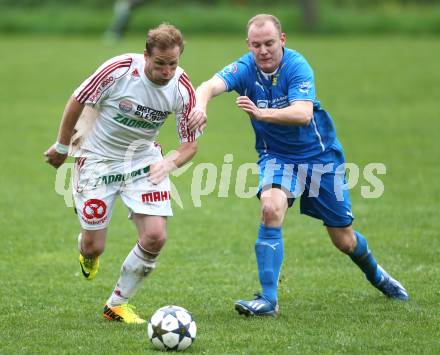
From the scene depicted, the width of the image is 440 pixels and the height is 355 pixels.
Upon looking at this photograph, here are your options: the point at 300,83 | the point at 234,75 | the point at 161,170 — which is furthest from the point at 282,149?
the point at 161,170

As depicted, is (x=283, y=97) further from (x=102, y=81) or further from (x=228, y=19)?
(x=228, y=19)

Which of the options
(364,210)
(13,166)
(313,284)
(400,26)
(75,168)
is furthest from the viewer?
(400,26)

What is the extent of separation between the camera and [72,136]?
6.89 metres

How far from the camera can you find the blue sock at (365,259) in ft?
24.4

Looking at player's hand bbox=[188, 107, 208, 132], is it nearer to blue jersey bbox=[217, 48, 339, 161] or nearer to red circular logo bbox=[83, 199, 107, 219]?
blue jersey bbox=[217, 48, 339, 161]

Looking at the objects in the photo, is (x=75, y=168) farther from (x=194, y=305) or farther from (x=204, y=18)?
(x=204, y=18)

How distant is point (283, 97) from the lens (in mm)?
7051

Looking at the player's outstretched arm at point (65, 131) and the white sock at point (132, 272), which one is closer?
the player's outstretched arm at point (65, 131)

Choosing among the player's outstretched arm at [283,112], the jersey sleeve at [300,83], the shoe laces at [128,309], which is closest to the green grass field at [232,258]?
the shoe laces at [128,309]

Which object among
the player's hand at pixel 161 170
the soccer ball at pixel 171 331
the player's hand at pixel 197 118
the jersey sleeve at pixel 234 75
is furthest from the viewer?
the jersey sleeve at pixel 234 75

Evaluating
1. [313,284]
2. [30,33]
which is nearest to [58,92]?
[30,33]

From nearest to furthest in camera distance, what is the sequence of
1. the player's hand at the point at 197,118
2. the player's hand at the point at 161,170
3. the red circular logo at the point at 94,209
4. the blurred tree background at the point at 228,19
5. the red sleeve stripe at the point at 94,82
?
1. the player's hand at the point at 197,118
2. the red sleeve stripe at the point at 94,82
3. the player's hand at the point at 161,170
4. the red circular logo at the point at 94,209
5. the blurred tree background at the point at 228,19

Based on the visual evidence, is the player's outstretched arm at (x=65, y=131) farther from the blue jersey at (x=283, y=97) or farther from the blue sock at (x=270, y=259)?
the blue sock at (x=270, y=259)

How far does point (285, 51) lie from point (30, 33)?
94.1 feet
